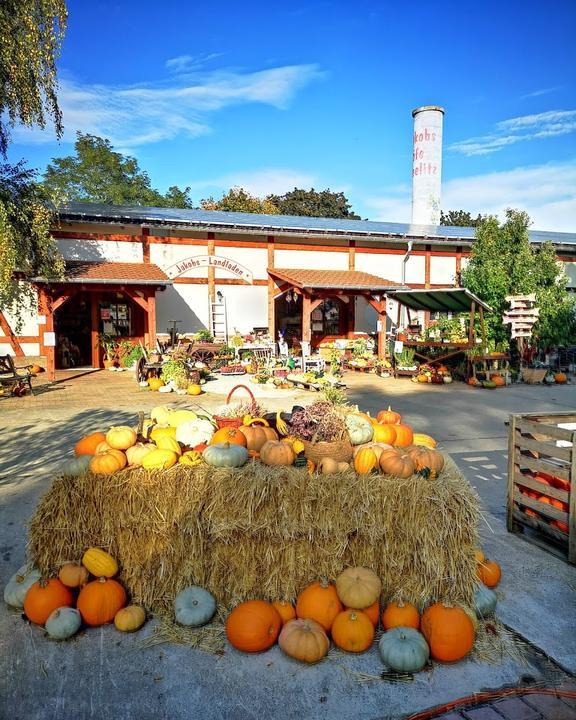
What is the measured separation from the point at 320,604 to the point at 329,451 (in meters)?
1.00

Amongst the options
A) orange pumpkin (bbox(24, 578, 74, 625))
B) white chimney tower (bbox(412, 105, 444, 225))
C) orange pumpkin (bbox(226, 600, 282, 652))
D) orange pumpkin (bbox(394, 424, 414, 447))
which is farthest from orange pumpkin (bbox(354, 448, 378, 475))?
white chimney tower (bbox(412, 105, 444, 225))

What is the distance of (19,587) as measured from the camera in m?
3.39

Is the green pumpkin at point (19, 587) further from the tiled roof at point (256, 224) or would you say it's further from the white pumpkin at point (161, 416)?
the tiled roof at point (256, 224)

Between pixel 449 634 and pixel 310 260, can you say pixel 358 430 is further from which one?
pixel 310 260

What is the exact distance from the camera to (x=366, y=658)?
295 centimetres

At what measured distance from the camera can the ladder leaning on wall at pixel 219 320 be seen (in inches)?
700

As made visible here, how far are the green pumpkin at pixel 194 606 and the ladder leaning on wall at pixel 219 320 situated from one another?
48.2ft

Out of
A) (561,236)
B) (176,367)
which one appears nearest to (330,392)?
(176,367)

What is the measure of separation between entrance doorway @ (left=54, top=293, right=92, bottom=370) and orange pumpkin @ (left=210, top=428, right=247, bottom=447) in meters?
13.9

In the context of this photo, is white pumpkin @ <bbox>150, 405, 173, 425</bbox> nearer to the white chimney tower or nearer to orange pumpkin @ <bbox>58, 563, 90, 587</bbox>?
orange pumpkin @ <bbox>58, 563, 90, 587</bbox>

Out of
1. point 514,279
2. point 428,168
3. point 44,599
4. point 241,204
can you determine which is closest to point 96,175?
point 241,204

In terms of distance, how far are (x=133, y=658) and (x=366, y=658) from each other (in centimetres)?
131

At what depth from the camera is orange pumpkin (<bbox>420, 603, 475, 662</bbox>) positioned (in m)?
2.90

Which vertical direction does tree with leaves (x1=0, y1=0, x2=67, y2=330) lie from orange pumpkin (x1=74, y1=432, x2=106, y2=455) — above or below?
above
